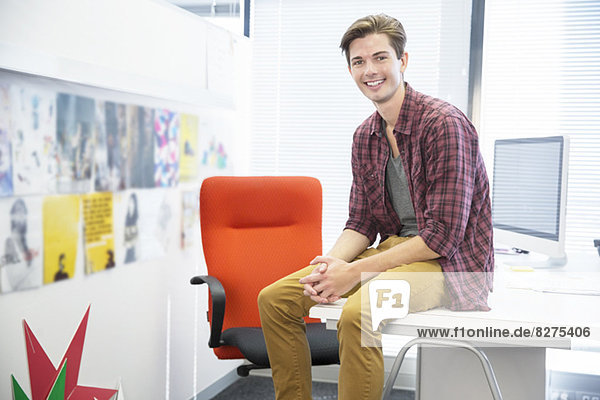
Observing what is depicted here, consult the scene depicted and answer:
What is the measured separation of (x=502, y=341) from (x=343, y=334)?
387 millimetres

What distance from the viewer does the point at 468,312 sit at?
5.17 ft

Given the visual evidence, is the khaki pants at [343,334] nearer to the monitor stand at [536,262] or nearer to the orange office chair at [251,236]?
the orange office chair at [251,236]

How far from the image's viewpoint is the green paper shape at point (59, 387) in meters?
1.80

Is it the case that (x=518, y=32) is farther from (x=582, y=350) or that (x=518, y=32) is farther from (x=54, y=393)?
(x=54, y=393)

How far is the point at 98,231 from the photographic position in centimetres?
210

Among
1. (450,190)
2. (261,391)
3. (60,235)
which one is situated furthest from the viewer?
(261,391)

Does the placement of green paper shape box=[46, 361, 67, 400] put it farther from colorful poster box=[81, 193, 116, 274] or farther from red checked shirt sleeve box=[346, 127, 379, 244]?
red checked shirt sleeve box=[346, 127, 379, 244]

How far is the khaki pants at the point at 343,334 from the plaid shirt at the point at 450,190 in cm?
8

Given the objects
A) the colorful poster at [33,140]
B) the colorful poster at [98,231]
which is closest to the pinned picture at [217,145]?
the colorful poster at [98,231]

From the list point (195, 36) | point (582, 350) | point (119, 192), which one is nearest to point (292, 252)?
point (119, 192)

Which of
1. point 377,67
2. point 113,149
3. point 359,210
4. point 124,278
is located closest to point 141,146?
point 113,149

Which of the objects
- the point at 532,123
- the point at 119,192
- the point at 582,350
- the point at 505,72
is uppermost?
the point at 505,72

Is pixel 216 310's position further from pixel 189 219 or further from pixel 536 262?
pixel 536 262

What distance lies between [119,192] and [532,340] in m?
1.45
